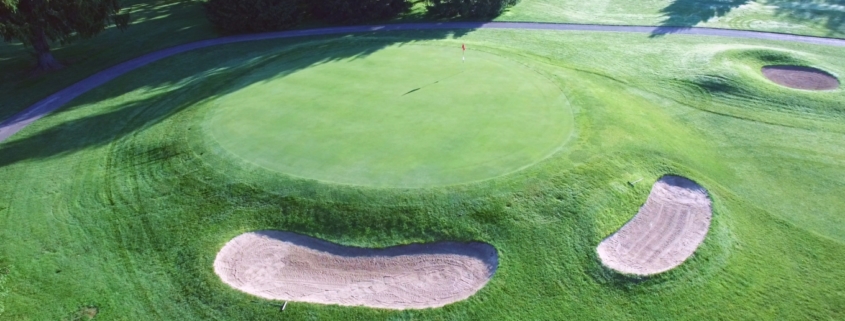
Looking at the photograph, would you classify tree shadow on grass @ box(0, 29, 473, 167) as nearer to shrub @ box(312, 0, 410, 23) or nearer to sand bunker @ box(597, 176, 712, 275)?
shrub @ box(312, 0, 410, 23)

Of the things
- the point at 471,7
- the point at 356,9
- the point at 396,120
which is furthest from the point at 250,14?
the point at 396,120

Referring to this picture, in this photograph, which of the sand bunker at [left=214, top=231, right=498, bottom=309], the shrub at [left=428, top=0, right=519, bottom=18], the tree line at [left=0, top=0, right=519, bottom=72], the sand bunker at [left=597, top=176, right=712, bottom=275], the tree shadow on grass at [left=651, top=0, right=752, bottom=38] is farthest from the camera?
the shrub at [left=428, top=0, right=519, bottom=18]

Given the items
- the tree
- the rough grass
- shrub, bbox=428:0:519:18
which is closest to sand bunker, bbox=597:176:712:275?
the rough grass

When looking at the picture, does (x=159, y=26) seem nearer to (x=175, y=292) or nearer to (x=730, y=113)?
(x=175, y=292)

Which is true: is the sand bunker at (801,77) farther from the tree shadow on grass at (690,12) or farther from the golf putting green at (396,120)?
the golf putting green at (396,120)

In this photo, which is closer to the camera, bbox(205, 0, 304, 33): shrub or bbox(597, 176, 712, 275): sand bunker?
bbox(597, 176, 712, 275): sand bunker

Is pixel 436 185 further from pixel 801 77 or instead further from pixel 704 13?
pixel 704 13
